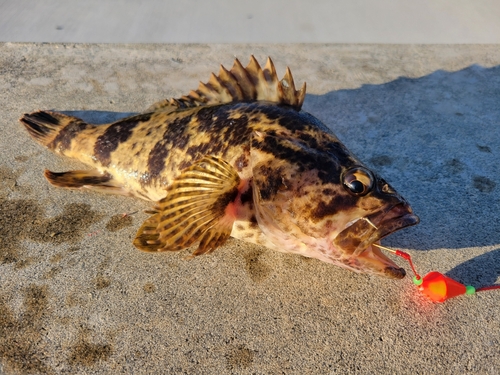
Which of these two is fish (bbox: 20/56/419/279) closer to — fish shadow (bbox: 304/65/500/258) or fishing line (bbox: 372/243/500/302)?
fishing line (bbox: 372/243/500/302)

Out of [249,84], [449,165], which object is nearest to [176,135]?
[249,84]

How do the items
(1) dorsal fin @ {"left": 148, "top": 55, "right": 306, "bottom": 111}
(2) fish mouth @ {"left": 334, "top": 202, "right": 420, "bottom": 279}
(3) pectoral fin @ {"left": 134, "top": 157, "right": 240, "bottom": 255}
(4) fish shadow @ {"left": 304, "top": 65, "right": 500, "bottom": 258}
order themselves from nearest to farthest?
(2) fish mouth @ {"left": 334, "top": 202, "right": 420, "bottom": 279}, (3) pectoral fin @ {"left": 134, "top": 157, "right": 240, "bottom": 255}, (1) dorsal fin @ {"left": 148, "top": 55, "right": 306, "bottom": 111}, (4) fish shadow @ {"left": 304, "top": 65, "right": 500, "bottom": 258}

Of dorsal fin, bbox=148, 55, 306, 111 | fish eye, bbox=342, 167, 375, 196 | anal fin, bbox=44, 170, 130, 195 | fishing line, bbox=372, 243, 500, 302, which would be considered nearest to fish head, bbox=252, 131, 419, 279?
fish eye, bbox=342, 167, 375, 196

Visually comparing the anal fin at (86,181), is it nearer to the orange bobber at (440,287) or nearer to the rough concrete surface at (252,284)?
the rough concrete surface at (252,284)

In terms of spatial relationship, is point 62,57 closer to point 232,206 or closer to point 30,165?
point 30,165

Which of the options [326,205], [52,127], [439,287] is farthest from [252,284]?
[52,127]

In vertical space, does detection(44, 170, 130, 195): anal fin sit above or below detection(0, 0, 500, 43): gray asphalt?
above
